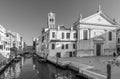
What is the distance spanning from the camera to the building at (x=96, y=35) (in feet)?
82.9

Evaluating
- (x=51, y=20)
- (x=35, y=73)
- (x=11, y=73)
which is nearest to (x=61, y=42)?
(x=35, y=73)

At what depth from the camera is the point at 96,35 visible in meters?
26.6

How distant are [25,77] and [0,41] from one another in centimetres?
1493

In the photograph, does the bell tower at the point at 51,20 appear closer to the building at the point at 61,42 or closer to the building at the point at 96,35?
the building at the point at 96,35

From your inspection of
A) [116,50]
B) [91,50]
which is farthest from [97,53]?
[116,50]

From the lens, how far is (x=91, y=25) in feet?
85.8

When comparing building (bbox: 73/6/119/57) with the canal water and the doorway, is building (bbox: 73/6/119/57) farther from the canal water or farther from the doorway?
the canal water

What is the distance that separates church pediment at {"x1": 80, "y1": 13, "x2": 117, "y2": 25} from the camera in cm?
2605

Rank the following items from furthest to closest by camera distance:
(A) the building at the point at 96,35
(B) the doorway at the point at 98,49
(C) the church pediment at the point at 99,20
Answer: (B) the doorway at the point at 98,49
(C) the church pediment at the point at 99,20
(A) the building at the point at 96,35

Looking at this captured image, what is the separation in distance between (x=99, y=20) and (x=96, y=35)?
4410mm

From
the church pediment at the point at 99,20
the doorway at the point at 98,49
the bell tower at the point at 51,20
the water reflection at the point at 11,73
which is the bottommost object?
the water reflection at the point at 11,73

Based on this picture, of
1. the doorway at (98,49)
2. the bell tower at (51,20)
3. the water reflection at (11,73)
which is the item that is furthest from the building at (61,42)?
the bell tower at (51,20)

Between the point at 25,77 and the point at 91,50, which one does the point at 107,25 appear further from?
the point at 25,77

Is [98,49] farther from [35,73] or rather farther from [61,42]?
[35,73]
